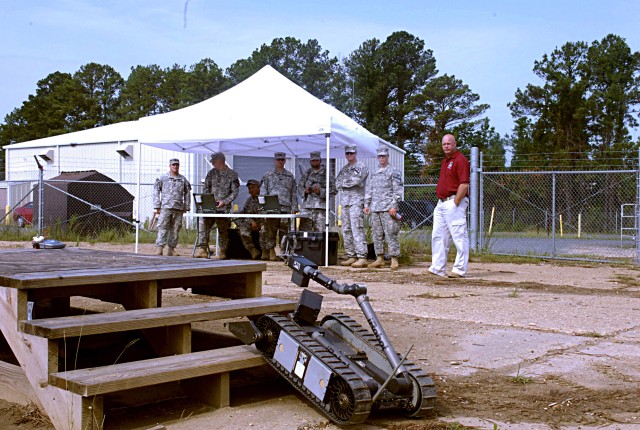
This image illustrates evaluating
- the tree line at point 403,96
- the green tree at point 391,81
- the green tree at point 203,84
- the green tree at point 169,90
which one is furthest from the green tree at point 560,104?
the green tree at point 169,90

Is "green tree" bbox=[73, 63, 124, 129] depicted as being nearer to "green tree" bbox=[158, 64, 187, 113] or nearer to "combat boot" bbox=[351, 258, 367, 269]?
"green tree" bbox=[158, 64, 187, 113]

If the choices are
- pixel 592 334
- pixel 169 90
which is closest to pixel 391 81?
pixel 169 90

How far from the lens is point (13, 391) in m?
4.38

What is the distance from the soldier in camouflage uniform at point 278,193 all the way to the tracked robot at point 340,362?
10.0 meters

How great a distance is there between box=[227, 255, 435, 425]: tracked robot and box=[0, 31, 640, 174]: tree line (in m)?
22.5

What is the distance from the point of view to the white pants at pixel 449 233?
35.4 ft

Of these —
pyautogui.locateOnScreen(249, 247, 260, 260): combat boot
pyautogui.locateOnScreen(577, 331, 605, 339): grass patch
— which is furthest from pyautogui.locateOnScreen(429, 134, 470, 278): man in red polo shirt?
pyautogui.locateOnScreen(249, 247, 260, 260): combat boot

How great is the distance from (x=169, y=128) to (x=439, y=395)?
1041cm

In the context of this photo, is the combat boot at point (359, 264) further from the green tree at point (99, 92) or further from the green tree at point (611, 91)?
the green tree at point (99, 92)

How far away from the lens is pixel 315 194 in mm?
13828

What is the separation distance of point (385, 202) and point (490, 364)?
25.2 ft

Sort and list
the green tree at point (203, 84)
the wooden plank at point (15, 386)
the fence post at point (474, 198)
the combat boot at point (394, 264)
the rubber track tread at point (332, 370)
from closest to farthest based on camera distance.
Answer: the rubber track tread at point (332, 370) < the wooden plank at point (15, 386) < the combat boot at point (394, 264) < the fence post at point (474, 198) < the green tree at point (203, 84)

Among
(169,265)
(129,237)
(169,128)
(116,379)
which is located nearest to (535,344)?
(169,265)

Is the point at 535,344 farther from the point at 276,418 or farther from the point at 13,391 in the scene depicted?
the point at 13,391
